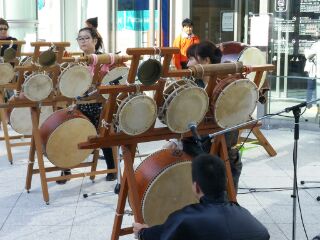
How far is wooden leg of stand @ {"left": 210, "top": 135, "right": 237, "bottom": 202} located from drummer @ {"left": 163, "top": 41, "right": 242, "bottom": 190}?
0.06 metres

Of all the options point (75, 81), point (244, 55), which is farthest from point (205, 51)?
point (244, 55)

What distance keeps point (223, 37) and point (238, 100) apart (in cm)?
624

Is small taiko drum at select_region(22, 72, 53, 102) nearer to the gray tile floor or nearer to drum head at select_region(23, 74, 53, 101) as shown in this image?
drum head at select_region(23, 74, 53, 101)

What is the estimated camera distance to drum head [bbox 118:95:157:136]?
2.90 m

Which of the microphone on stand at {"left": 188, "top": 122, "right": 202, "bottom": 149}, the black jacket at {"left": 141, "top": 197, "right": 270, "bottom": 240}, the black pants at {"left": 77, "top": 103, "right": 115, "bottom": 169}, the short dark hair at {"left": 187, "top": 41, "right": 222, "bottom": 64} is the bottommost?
the black jacket at {"left": 141, "top": 197, "right": 270, "bottom": 240}

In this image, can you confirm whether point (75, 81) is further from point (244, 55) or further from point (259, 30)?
point (259, 30)

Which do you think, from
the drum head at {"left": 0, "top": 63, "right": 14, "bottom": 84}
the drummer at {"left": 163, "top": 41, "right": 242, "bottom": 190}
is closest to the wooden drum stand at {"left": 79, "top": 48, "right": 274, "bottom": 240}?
the drummer at {"left": 163, "top": 41, "right": 242, "bottom": 190}

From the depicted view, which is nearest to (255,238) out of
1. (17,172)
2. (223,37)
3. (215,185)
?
(215,185)

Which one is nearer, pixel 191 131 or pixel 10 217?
pixel 191 131

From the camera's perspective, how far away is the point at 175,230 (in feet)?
7.32

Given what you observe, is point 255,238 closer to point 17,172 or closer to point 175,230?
point 175,230

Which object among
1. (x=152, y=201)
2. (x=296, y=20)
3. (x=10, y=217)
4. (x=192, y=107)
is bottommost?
(x=10, y=217)

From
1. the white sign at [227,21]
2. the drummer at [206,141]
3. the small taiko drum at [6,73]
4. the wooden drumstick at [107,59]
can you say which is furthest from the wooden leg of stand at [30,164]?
the white sign at [227,21]

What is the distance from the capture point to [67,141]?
444 centimetres
